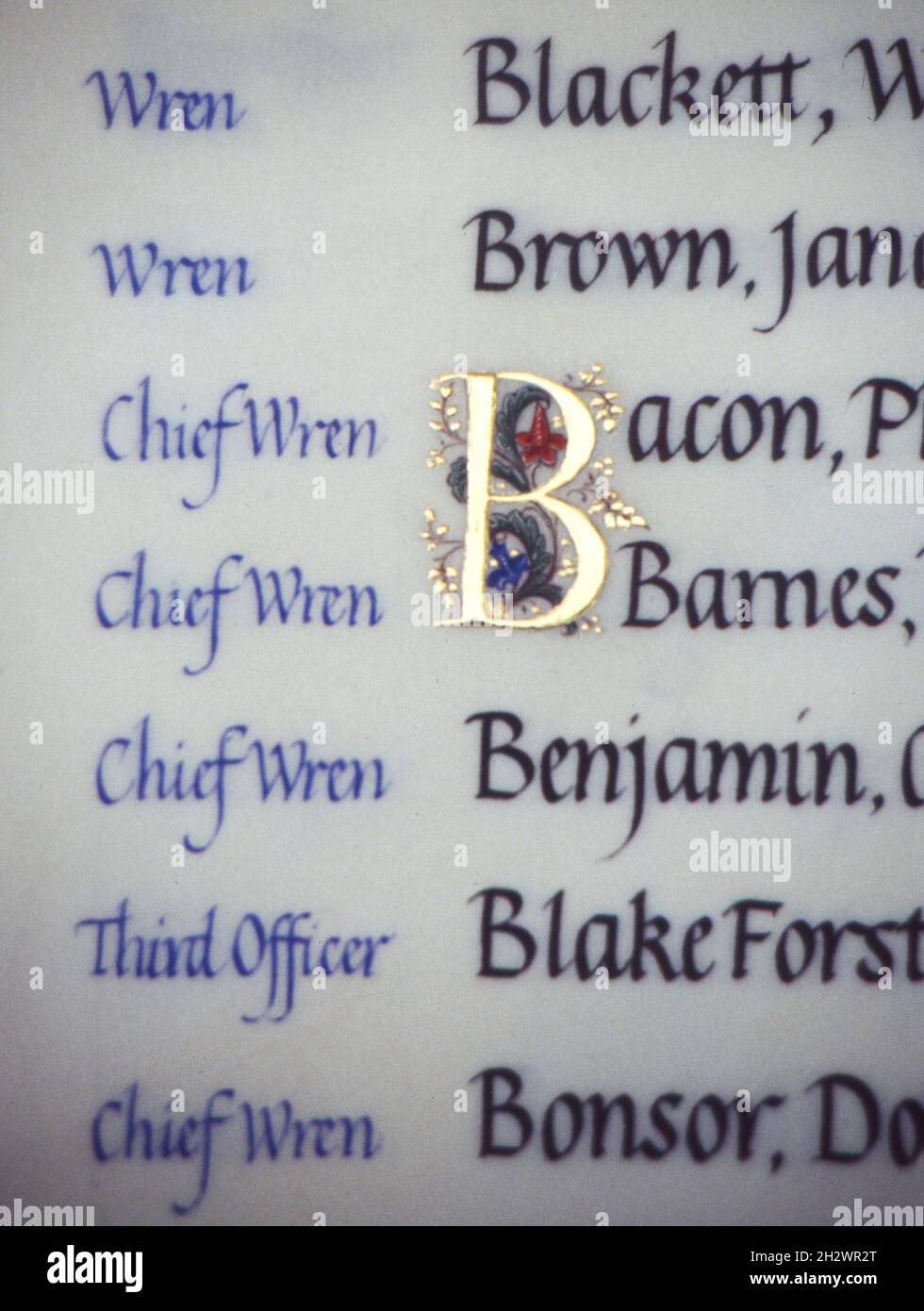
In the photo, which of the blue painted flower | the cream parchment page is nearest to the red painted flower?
the cream parchment page

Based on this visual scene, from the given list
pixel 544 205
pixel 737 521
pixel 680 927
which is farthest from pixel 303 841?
pixel 544 205

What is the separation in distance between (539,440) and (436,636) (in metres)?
0.49

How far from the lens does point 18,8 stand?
3.16 meters

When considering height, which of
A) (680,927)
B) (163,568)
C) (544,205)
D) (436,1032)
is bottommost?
(436,1032)

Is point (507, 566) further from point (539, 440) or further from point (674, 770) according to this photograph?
point (674, 770)

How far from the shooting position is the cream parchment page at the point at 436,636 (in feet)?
10.3

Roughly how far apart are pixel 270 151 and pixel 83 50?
0.47 metres

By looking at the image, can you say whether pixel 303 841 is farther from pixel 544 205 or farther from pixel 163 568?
pixel 544 205

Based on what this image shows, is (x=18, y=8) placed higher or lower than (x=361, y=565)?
higher

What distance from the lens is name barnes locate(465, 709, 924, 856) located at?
3.17 meters

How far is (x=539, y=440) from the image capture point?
313cm

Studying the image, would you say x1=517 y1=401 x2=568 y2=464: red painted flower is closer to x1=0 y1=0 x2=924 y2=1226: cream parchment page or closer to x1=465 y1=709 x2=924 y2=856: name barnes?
x1=0 y1=0 x2=924 y2=1226: cream parchment page

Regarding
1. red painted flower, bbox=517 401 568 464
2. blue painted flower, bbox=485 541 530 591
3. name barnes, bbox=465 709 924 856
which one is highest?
red painted flower, bbox=517 401 568 464

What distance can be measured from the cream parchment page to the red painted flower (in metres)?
0.02
